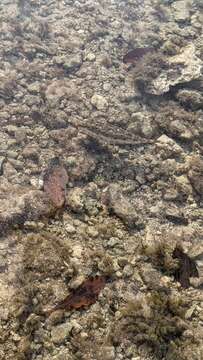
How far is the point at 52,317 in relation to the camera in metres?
6.25

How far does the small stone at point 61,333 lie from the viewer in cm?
603

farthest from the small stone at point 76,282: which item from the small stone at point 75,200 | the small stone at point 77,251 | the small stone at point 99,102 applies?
the small stone at point 99,102

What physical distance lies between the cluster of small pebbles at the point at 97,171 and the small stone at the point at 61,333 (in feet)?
0.04

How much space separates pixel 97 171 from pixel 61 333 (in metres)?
3.27

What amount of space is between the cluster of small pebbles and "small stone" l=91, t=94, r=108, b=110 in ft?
0.15

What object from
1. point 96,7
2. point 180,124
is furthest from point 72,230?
point 96,7

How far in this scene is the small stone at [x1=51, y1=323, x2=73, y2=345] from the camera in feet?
19.8

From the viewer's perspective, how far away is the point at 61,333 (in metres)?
6.10

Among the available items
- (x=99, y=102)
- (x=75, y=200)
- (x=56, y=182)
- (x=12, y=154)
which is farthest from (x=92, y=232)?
(x=99, y=102)

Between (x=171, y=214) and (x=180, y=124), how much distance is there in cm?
229

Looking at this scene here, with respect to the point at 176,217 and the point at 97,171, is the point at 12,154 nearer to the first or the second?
the point at 97,171

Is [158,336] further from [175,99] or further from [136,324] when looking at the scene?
[175,99]

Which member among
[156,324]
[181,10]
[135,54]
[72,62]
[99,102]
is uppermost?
[181,10]

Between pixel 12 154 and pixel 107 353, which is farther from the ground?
pixel 12 154
